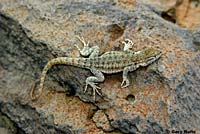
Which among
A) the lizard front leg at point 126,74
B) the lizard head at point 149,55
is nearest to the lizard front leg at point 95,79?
the lizard front leg at point 126,74

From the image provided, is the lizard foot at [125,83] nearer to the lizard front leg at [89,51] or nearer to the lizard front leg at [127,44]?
the lizard front leg at [127,44]

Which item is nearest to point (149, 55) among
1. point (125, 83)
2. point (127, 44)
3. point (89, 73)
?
point (127, 44)

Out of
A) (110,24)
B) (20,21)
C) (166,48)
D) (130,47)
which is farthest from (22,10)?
(166,48)

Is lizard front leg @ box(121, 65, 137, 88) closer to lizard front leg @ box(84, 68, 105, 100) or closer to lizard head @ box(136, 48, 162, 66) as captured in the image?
lizard head @ box(136, 48, 162, 66)

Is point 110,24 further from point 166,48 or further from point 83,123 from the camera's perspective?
point 83,123

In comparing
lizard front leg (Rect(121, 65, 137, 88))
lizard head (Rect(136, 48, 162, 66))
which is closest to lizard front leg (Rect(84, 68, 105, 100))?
lizard front leg (Rect(121, 65, 137, 88))

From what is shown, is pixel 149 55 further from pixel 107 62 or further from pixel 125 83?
pixel 107 62
